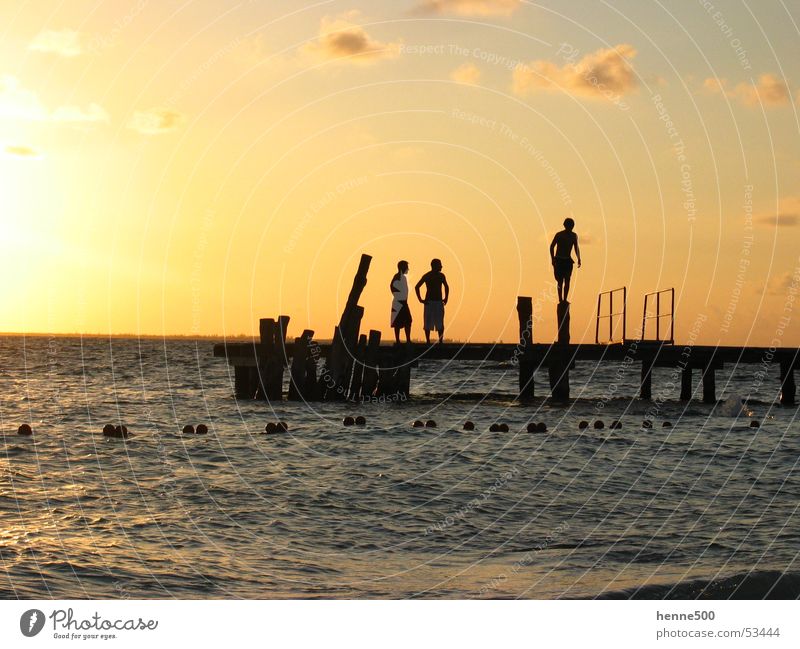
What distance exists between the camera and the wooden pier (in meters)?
29.9

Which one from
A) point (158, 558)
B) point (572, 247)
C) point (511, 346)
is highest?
point (572, 247)

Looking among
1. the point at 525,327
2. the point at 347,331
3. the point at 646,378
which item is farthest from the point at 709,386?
the point at 347,331

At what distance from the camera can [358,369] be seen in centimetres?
3161

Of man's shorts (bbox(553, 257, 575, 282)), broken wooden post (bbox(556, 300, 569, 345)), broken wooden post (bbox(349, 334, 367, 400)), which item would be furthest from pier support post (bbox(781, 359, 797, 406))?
broken wooden post (bbox(349, 334, 367, 400))

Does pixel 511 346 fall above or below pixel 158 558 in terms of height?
above

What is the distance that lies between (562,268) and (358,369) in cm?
812

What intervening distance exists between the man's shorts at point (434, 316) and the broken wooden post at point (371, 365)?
3.33 meters

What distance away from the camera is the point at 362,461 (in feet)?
71.5

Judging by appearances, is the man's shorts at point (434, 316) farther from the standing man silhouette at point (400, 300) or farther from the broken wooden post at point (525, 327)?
the broken wooden post at point (525, 327)

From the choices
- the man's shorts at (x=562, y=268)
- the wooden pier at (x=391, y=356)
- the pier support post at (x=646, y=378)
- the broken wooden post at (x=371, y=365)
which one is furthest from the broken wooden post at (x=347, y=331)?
the pier support post at (x=646, y=378)

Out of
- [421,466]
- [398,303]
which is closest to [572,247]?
[398,303]

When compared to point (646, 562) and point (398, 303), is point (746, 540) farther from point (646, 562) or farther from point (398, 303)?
point (398, 303)

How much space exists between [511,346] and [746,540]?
52.3 ft

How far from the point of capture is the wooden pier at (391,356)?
98.2ft
